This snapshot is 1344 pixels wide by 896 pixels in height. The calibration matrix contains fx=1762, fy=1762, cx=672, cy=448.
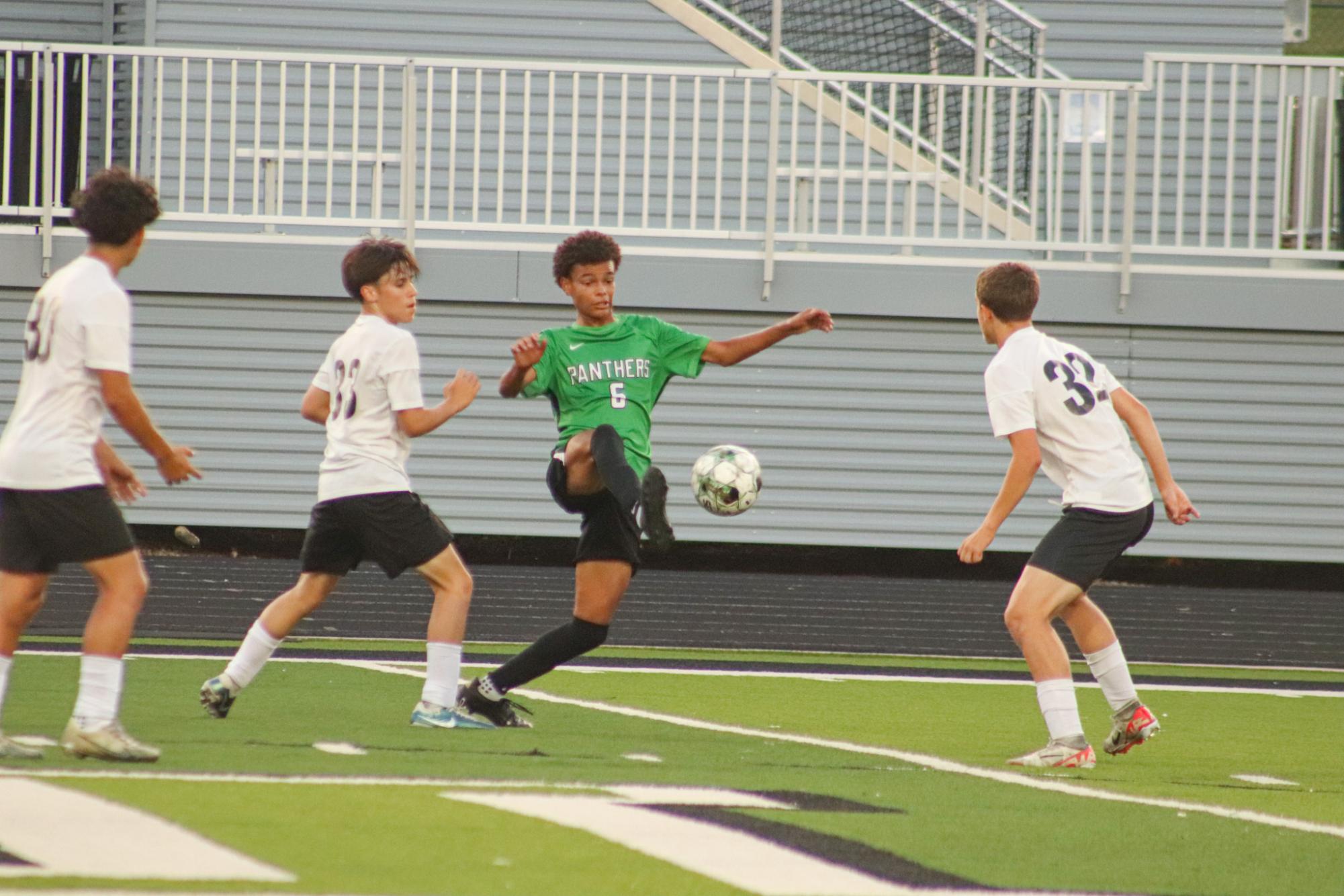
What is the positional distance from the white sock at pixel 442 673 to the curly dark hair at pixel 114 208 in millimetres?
1864

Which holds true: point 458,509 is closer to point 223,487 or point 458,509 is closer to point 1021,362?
point 223,487

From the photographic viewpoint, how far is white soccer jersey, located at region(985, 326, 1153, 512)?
6.04 meters

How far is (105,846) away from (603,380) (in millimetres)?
3115

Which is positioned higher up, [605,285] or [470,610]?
[605,285]

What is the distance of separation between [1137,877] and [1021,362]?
2288 mm

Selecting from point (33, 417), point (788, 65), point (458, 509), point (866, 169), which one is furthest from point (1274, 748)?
point (788, 65)

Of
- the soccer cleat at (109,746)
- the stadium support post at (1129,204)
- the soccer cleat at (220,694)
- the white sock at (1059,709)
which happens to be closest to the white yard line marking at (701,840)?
the soccer cleat at (109,746)

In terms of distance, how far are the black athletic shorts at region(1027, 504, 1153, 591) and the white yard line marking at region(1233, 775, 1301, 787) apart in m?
0.83

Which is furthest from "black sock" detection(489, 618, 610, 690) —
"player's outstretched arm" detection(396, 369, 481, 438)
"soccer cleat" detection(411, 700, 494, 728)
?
"player's outstretched arm" detection(396, 369, 481, 438)

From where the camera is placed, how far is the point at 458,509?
12992 mm

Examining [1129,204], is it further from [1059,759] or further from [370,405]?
[370,405]

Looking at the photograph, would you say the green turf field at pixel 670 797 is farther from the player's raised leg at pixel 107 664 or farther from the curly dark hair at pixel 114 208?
the curly dark hair at pixel 114 208

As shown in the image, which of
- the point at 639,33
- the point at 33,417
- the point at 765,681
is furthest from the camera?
the point at 639,33

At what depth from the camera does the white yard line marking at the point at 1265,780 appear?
5.89 m
